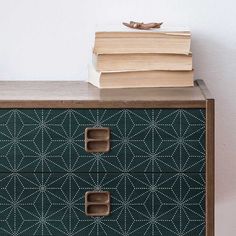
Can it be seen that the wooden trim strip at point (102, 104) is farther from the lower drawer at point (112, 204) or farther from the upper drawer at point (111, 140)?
the lower drawer at point (112, 204)

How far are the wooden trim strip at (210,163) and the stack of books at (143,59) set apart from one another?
0.19 meters

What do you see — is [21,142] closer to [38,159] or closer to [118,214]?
[38,159]

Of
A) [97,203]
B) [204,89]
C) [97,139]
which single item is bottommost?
[97,203]

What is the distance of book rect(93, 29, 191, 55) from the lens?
1645mm

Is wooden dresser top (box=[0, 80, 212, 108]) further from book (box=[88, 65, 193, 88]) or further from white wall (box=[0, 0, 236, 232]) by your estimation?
white wall (box=[0, 0, 236, 232])

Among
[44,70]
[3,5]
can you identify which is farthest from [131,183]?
[3,5]

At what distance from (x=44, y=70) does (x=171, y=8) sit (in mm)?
353

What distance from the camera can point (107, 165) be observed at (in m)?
1.52

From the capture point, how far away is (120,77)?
1.65 metres

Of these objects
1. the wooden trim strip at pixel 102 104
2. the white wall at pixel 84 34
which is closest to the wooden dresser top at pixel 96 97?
the wooden trim strip at pixel 102 104

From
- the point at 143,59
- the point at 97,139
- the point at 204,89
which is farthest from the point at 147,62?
the point at 97,139

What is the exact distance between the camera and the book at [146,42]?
1645mm

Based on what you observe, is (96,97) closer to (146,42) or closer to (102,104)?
(102,104)

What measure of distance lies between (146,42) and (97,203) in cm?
39
